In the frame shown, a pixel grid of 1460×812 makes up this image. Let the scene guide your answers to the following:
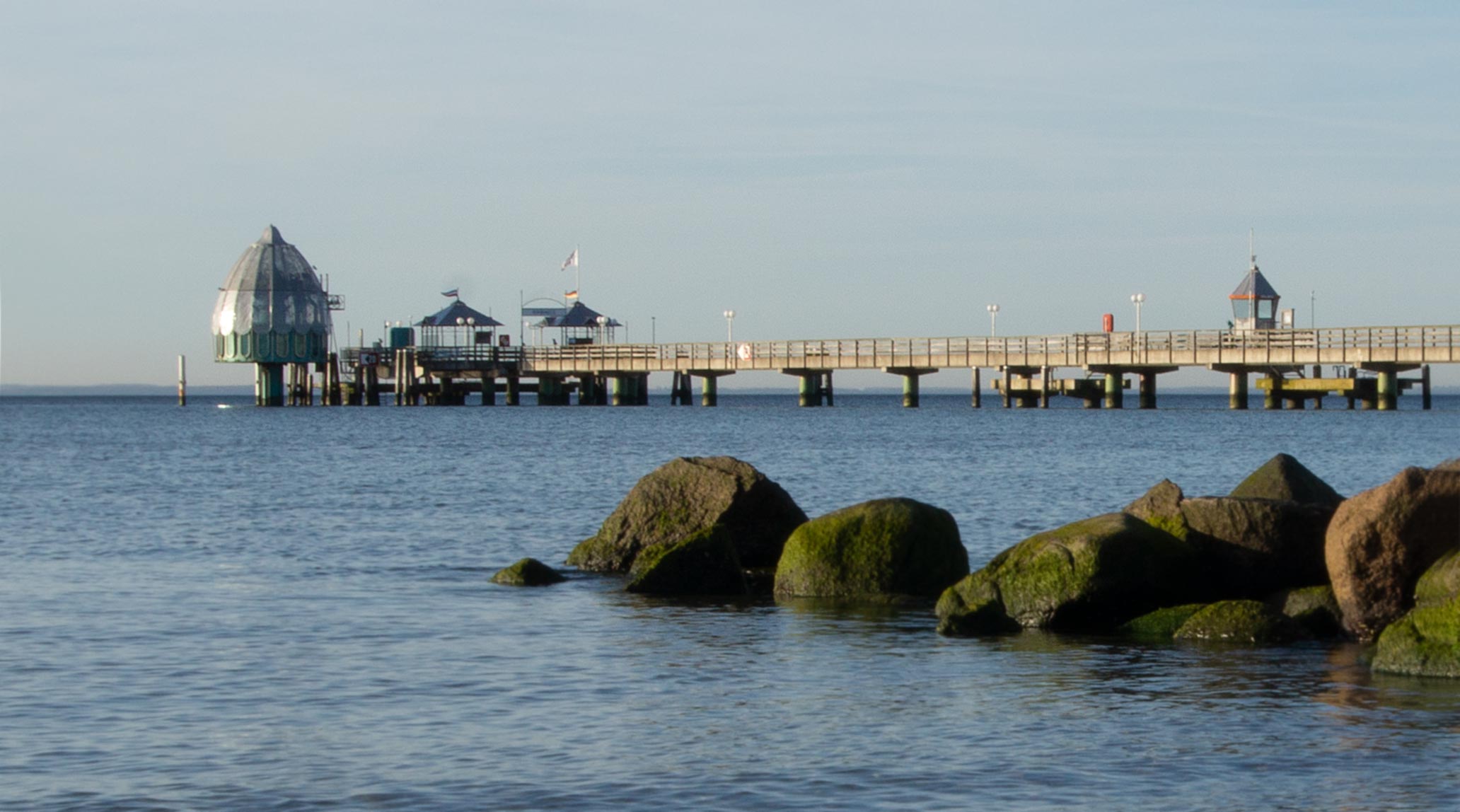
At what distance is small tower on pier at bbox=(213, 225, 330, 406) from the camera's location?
101 m

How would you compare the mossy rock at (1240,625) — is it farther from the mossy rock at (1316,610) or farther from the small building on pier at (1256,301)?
the small building on pier at (1256,301)

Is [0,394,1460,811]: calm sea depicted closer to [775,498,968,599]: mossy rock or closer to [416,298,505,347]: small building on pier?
[775,498,968,599]: mossy rock

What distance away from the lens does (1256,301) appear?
85.6 meters

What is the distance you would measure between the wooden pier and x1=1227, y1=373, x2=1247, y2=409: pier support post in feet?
0.23

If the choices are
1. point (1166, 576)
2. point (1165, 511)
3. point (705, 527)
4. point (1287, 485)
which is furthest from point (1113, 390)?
point (1166, 576)

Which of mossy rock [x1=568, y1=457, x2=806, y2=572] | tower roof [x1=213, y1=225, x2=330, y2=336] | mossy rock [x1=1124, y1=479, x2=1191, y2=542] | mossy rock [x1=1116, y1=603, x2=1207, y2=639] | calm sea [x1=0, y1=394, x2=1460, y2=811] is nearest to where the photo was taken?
calm sea [x1=0, y1=394, x2=1460, y2=811]

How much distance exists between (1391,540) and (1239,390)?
6579cm

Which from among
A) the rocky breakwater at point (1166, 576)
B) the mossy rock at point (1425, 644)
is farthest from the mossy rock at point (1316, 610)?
the mossy rock at point (1425, 644)

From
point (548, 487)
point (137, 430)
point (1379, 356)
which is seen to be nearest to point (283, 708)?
point (548, 487)

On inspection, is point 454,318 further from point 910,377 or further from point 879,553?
point 879,553

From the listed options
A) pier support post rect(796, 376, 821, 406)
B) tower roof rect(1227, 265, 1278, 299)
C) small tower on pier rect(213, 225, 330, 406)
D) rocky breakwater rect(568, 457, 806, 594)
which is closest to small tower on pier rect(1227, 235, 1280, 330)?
tower roof rect(1227, 265, 1278, 299)

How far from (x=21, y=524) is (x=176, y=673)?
16439 millimetres

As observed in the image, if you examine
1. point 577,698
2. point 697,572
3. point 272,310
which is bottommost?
point 577,698

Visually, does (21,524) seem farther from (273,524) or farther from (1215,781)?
(1215,781)
